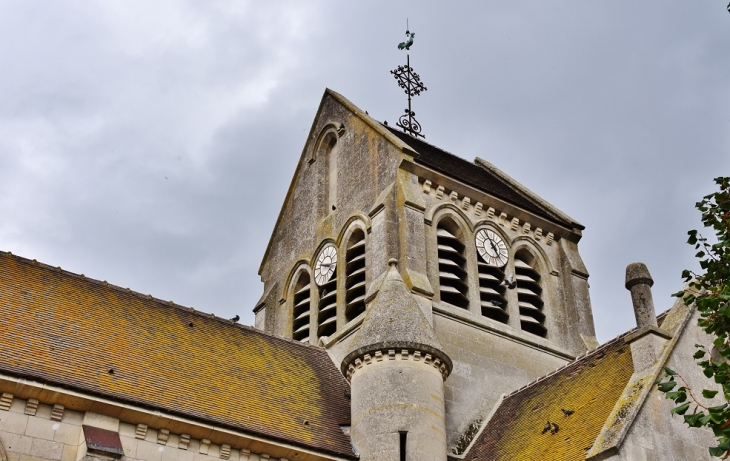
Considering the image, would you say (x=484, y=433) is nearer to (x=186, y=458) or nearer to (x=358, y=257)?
(x=358, y=257)

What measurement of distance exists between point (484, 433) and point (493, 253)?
586 cm

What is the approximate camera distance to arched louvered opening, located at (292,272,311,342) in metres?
25.0

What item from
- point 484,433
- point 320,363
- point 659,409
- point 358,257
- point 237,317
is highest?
point 358,257

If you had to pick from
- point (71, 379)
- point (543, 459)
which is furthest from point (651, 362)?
point (71, 379)

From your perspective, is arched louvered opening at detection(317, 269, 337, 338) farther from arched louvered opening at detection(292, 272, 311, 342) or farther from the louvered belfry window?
the louvered belfry window

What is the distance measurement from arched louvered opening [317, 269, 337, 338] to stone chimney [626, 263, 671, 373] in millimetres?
8517

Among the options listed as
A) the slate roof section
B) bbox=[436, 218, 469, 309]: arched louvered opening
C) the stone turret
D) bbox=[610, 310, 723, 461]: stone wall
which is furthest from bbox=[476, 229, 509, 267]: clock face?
bbox=[610, 310, 723, 461]: stone wall

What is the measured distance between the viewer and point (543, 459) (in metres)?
16.8

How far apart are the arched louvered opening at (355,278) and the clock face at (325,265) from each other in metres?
0.69

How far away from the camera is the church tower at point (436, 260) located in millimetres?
21922

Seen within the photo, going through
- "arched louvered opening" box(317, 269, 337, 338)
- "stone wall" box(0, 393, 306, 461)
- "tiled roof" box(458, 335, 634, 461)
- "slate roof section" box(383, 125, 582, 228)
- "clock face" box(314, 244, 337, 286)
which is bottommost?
"stone wall" box(0, 393, 306, 461)

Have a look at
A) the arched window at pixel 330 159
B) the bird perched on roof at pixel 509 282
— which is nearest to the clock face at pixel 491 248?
the bird perched on roof at pixel 509 282

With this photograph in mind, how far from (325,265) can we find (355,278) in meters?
1.82

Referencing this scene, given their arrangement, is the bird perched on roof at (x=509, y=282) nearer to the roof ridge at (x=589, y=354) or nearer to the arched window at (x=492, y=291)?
the arched window at (x=492, y=291)
